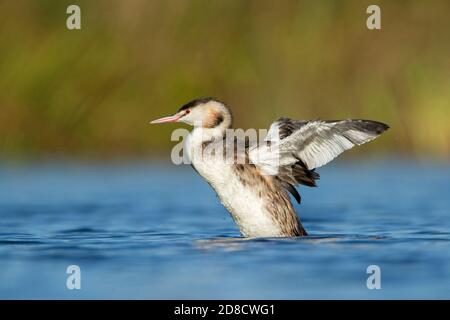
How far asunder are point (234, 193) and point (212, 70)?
7.80 m

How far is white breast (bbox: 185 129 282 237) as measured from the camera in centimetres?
1012

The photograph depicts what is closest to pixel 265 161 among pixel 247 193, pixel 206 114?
pixel 247 193

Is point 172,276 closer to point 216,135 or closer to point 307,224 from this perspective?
point 216,135

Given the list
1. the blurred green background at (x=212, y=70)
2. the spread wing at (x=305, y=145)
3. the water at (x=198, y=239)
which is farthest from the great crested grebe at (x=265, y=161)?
the blurred green background at (x=212, y=70)

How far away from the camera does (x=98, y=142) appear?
17.7m

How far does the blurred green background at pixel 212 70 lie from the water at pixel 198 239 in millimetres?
659

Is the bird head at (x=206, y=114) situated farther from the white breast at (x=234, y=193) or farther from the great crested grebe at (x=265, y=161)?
the white breast at (x=234, y=193)

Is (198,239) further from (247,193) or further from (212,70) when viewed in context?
(212,70)

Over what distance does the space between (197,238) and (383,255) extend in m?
2.19

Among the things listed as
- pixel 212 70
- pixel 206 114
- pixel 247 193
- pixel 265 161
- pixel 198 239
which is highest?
pixel 212 70

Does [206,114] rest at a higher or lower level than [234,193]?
higher

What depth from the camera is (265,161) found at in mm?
10398

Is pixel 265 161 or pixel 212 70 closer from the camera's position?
pixel 265 161

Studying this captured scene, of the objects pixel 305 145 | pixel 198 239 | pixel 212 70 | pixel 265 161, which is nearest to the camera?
pixel 305 145
